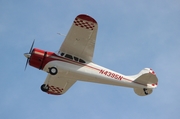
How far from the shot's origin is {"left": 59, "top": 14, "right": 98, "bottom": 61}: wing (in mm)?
14734

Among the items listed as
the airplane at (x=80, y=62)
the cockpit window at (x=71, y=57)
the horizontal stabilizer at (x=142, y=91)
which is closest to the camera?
the airplane at (x=80, y=62)

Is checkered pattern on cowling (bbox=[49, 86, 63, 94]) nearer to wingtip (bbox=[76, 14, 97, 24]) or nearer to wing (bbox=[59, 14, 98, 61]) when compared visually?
wing (bbox=[59, 14, 98, 61])

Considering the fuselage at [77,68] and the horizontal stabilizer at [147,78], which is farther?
the horizontal stabilizer at [147,78]

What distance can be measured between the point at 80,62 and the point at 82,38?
1347mm

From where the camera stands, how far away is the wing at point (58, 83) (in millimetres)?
17422

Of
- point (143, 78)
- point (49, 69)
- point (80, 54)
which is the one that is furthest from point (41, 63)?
point (143, 78)

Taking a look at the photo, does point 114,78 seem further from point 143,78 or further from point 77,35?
point 77,35

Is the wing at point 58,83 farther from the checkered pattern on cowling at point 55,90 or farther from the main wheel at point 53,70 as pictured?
the main wheel at point 53,70

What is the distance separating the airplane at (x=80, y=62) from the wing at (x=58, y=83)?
1.76 ft

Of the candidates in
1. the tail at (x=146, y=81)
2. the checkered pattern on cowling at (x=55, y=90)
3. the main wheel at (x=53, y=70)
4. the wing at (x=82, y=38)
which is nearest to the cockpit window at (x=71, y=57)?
the wing at (x=82, y=38)

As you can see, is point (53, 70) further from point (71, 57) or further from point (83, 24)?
point (83, 24)

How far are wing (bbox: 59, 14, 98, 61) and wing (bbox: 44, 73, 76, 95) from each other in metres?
1.81

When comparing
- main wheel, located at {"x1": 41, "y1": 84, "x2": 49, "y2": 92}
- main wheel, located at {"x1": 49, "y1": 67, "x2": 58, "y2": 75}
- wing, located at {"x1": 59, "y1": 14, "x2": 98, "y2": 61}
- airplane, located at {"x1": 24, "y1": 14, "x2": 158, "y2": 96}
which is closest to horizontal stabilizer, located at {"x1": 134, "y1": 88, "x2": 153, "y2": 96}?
airplane, located at {"x1": 24, "y1": 14, "x2": 158, "y2": 96}

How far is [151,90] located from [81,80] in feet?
13.2
